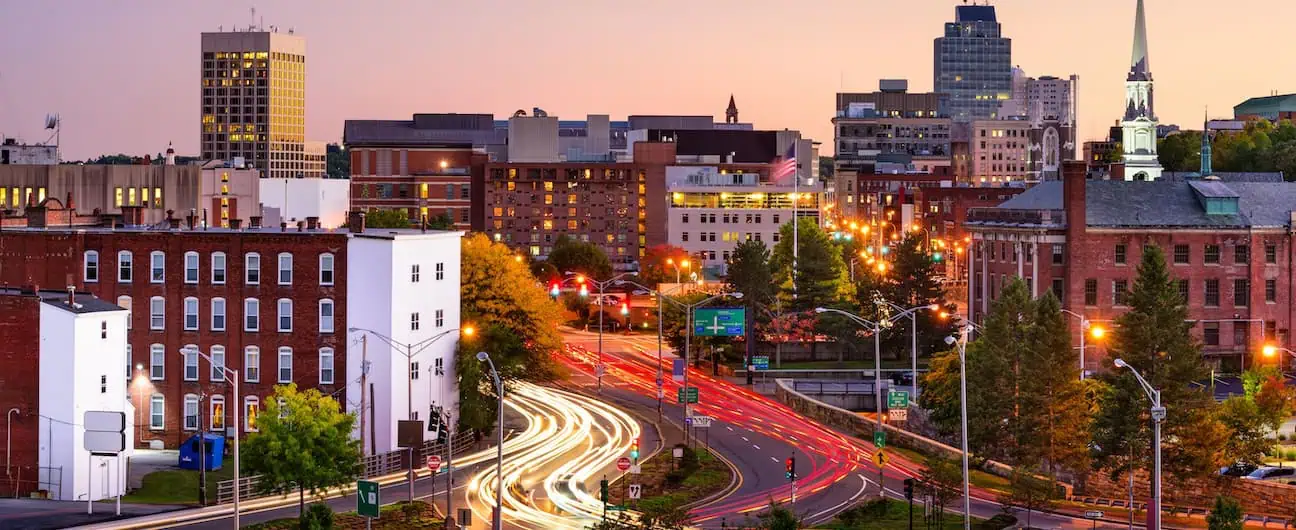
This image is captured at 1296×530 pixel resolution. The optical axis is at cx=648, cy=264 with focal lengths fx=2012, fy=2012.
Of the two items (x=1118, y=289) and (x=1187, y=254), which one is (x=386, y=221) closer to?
(x=1118, y=289)

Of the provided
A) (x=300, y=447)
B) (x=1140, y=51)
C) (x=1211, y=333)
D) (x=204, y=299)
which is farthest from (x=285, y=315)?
(x=1140, y=51)

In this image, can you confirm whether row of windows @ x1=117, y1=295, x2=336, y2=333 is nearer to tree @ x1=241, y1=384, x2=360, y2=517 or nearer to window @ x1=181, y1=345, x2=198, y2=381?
window @ x1=181, y1=345, x2=198, y2=381

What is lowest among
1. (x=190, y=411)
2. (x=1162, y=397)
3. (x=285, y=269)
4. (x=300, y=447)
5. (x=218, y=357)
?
(x=190, y=411)

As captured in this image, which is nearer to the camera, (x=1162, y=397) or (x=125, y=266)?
(x=1162, y=397)

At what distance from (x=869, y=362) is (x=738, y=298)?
443 inches

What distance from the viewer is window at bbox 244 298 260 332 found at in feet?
329

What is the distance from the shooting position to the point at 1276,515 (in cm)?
8294

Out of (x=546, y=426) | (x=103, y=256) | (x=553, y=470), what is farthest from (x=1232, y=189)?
(x=103, y=256)

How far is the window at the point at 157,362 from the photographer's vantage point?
101 meters

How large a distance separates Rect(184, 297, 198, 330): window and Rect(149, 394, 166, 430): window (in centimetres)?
382

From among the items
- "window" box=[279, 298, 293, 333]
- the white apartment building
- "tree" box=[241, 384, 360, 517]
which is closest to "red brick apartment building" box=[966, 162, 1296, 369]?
the white apartment building

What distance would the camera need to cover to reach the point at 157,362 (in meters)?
102

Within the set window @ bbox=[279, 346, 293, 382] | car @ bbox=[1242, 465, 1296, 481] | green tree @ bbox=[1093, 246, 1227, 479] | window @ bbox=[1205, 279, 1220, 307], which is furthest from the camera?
window @ bbox=[1205, 279, 1220, 307]

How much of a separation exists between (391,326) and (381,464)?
7.44 m
